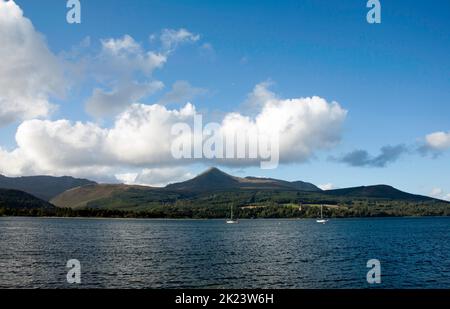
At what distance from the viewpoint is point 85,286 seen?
60.0m

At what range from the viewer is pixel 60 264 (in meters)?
81.1

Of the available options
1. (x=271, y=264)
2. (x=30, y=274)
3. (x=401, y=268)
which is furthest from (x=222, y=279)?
(x=401, y=268)

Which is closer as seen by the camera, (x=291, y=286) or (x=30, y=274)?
(x=291, y=286)

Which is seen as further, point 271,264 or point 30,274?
point 271,264
